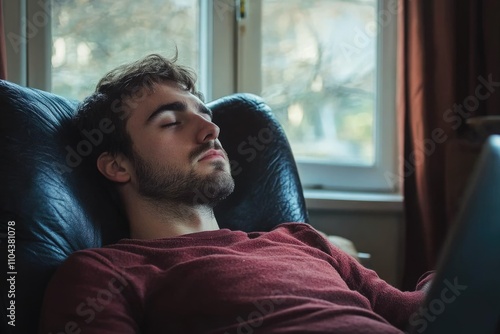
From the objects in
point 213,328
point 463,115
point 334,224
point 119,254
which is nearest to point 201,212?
point 119,254

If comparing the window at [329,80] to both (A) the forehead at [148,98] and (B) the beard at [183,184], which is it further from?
(B) the beard at [183,184]

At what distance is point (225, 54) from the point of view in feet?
7.37

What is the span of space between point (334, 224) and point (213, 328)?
1.17m

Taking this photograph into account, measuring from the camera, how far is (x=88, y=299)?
1.04 meters

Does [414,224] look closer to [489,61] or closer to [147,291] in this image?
[489,61]

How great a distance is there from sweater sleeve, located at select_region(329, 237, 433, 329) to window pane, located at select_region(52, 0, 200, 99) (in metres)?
1.12

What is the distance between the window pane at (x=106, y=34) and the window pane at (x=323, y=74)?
0.34 meters

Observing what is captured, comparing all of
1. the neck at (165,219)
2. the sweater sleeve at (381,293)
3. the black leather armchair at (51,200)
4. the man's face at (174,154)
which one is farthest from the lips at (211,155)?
the sweater sleeve at (381,293)

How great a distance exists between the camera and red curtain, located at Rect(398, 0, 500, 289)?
1924 millimetres

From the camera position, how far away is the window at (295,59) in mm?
2164

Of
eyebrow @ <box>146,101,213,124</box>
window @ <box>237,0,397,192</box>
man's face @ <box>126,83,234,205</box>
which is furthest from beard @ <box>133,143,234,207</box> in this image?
window @ <box>237,0,397,192</box>

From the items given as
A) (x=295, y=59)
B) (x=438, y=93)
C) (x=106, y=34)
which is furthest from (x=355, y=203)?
(x=106, y=34)

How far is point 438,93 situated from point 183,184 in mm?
1035

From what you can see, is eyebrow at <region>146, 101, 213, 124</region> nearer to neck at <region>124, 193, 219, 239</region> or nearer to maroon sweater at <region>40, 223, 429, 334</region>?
neck at <region>124, 193, 219, 239</region>
